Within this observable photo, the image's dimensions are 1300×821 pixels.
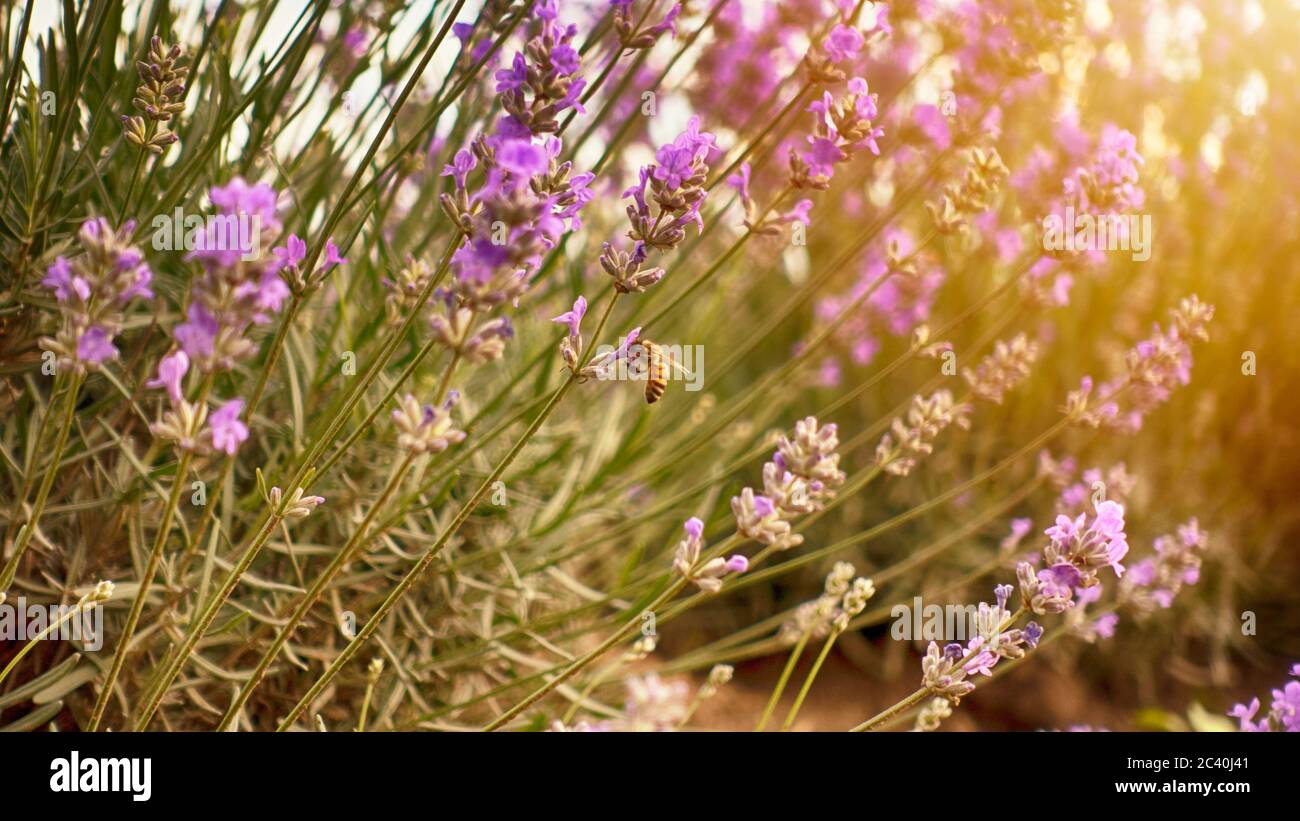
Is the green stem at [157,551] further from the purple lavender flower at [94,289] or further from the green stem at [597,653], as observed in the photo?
the green stem at [597,653]

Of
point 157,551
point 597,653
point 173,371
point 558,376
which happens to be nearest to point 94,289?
point 173,371

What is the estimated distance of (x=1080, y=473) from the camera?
12.7 ft

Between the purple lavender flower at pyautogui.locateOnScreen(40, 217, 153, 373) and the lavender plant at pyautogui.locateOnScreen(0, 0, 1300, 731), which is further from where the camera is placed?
the lavender plant at pyautogui.locateOnScreen(0, 0, 1300, 731)

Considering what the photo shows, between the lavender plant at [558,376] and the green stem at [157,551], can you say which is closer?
the green stem at [157,551]

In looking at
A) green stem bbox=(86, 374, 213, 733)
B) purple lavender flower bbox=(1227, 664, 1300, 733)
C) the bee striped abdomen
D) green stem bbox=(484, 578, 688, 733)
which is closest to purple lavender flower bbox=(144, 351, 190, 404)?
green stem bbox=(86, 374, 213, 733)

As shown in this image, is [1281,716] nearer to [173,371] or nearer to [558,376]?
[173,371]

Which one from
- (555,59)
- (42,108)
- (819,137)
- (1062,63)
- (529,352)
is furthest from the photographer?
(1062,63)

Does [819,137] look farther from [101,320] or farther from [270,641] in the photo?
[270,641]

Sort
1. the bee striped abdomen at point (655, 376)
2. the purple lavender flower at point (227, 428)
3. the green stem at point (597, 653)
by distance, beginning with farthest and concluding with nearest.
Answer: the bee striped abdomen at point (655, 376) < the green stem at point (597, 653) < the purple lavender flower at point (227, 428)

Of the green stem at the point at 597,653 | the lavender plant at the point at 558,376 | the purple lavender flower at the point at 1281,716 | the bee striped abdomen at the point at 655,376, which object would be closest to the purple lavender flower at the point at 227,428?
the lavender plant at the point at 558,376

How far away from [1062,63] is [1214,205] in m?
1.05

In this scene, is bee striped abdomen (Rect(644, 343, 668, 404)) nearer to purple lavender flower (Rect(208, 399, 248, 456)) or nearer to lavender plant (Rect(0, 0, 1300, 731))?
lavender plant (Rect(0, 0, 1300, 731))

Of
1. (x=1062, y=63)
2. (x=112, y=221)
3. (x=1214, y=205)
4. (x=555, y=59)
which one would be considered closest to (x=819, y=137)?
(x=555, y=59)
